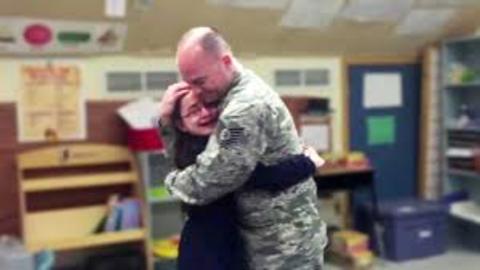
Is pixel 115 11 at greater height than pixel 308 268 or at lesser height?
greater

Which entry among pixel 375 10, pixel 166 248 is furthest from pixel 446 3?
pixel 166 248

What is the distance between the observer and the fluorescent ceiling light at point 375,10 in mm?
4321

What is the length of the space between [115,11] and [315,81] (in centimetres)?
168

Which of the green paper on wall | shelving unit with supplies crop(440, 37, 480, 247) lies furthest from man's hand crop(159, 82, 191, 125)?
shelving unit with supplies crop(440, 37, 480, 247)

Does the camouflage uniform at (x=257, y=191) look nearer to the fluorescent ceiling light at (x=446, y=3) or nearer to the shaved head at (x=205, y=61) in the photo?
the shaved head at (x=205, y=61)

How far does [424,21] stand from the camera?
4770 millimetres

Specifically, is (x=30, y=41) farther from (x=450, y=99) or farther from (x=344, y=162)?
(x=450, y=99)

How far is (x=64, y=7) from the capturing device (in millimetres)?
3580

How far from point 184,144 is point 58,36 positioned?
6.81 feet

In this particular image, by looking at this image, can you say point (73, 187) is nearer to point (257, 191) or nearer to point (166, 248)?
point (166, 248)

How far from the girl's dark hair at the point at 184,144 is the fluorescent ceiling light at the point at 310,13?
91.1 inches

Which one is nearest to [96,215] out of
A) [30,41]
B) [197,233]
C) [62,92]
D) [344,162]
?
[62,92]

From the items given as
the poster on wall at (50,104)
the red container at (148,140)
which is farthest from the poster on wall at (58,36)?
the red container at (148,140)

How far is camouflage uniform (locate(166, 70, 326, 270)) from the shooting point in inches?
71.2
